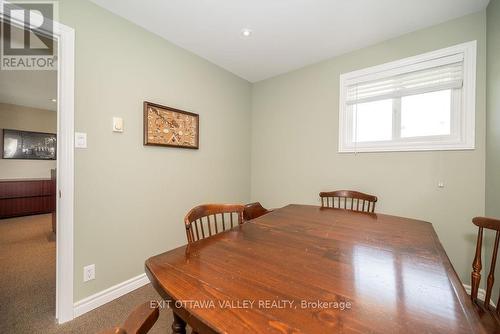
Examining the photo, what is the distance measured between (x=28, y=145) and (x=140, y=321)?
6334 millimetres

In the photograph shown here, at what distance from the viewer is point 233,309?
1.78 ft

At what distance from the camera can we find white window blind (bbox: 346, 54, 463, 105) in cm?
179

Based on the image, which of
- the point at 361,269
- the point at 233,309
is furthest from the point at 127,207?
the point at 361,269

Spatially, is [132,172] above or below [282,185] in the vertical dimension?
above

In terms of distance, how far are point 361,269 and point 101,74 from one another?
218 centimetres

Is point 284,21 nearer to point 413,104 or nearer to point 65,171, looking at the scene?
point 413,104

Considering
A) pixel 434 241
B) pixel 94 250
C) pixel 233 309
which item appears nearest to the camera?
pixel 233 309

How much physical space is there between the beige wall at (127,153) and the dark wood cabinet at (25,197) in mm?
3319

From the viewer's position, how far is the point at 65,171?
1460mm

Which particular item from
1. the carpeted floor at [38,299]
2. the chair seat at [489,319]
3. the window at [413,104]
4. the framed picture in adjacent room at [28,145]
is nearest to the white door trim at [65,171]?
the carpeted floor at [38,299]

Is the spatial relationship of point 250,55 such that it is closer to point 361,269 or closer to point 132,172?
point 132,172

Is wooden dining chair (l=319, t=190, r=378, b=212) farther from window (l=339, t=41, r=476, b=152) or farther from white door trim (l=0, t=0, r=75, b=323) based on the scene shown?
white door trim (l=0, t=0, r=75, b=323)

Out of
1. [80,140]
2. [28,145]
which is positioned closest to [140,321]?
[80,140]

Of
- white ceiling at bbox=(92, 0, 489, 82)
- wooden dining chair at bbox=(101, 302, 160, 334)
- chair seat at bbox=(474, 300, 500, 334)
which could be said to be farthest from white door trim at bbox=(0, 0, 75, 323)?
chair seat at bbox=(474, 300, 500, 334)
